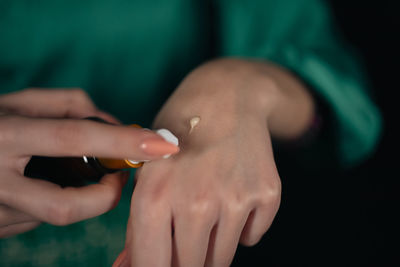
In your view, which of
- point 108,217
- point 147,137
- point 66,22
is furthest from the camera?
point 66,22

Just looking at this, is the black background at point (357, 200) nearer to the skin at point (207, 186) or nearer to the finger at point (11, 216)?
the skin at point (207, 186)

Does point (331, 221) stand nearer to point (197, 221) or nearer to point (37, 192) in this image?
point (197, 221)

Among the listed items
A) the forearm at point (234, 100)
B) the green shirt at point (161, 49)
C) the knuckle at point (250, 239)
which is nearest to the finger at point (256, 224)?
the knuckle at point (250, 239)

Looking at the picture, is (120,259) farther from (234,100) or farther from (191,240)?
(234,100)

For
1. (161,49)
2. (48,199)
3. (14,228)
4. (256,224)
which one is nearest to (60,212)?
(48,199)

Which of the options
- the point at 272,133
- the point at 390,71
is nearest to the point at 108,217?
the point at 272,133
